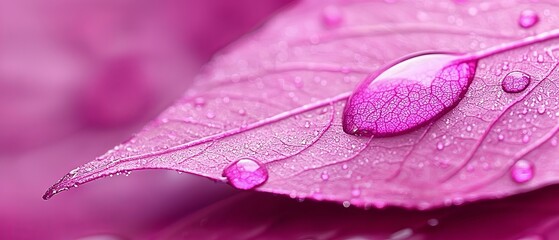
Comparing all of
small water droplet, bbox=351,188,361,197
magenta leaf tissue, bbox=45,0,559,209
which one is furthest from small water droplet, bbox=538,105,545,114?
small water droplet, bbox=351,188,361,197

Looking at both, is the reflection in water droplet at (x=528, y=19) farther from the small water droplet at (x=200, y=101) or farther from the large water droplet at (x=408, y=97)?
the small water droplet at (x=200, y=101)

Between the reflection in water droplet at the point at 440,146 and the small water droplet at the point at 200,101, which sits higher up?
the small water droplet at the point at 200,101

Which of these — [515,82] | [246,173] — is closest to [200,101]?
[246,173]

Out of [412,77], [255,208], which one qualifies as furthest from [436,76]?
[255,208]

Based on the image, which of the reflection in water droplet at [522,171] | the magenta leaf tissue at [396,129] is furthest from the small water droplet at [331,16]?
the reflection in water droplet at [522,171]

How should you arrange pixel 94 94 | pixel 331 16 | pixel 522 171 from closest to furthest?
pixel 522 171 < pixel 331 16 < pixel 94 94

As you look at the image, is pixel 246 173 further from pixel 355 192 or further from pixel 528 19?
pixel 528 19
